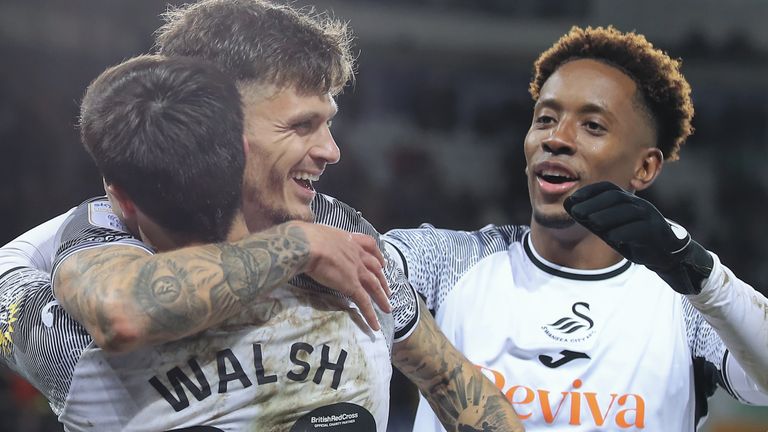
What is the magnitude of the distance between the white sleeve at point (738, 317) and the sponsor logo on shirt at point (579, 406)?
1.07 feet

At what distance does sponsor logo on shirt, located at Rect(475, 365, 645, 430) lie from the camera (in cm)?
259

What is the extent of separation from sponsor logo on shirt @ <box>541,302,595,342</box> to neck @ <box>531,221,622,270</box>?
0.16 m

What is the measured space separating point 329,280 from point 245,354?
0.70 ft

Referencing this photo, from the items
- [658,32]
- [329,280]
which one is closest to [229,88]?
[329,280]

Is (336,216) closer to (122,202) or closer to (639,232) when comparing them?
(122,202)

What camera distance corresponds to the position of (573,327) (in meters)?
2.70

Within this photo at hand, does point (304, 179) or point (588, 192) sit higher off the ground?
point (588, 192)

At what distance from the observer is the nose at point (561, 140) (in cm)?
275

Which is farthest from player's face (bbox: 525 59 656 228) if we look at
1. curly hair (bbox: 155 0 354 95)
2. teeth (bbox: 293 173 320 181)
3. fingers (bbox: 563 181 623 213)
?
teeth (bbox: 293 173 320 181)

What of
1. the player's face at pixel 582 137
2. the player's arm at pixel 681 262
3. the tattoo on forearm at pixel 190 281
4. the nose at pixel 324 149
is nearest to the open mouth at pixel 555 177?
the player's face at pixel 582 137

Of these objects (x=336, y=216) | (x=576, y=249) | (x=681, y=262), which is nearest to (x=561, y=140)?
(x=576, y=249)

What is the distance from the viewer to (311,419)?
1.82 metres

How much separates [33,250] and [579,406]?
59.2 inches

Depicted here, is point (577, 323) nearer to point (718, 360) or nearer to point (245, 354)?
point (718, 360)
